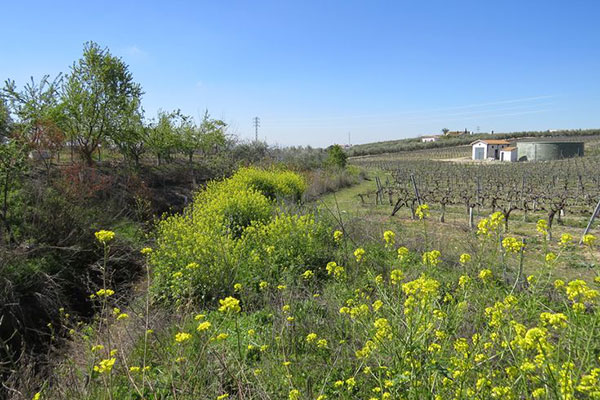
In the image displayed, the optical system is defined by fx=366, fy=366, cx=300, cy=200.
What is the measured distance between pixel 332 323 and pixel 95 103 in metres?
13.6

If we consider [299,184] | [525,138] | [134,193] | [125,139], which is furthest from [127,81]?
[525,138]

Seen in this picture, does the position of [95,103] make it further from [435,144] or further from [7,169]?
[435,144]

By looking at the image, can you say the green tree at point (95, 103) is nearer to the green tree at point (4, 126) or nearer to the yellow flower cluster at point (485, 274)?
the green tree at point (4, 126)

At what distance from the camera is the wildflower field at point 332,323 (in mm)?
1932

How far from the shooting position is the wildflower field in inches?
76.0

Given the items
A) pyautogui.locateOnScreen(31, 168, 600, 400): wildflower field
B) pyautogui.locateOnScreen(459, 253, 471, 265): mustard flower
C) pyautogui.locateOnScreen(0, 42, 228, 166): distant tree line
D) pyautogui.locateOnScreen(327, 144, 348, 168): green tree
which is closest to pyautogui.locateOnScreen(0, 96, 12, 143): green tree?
pyautogui.locateOnScreen(0, 42, 228, 166): distant tree line

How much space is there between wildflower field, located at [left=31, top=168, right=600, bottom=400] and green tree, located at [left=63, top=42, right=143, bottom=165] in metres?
7.83

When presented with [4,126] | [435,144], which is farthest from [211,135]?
[435,144]

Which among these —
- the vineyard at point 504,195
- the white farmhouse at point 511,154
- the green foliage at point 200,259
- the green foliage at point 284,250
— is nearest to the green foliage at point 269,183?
the vineyard at point 504,195

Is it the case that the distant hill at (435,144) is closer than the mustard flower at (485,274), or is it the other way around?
the mustard flower at (485,274)

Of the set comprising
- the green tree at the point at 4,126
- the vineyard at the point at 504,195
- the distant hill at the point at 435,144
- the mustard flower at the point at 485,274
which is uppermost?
the distant hill at the point at 435,144

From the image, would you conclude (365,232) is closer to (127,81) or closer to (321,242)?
(321,242)

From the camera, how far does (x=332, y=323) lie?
3.88 meters

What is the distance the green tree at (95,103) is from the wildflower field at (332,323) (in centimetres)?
783
